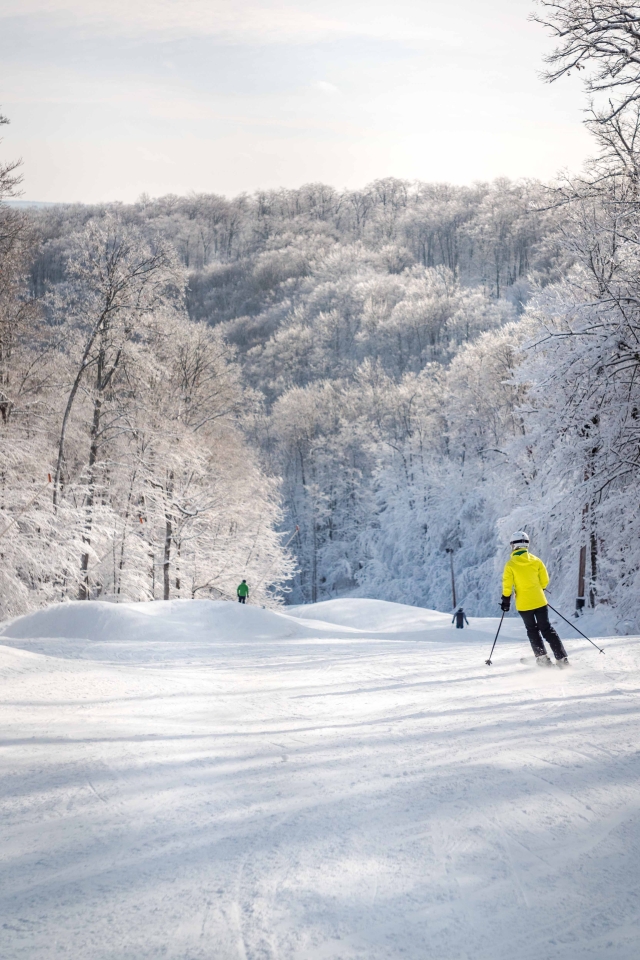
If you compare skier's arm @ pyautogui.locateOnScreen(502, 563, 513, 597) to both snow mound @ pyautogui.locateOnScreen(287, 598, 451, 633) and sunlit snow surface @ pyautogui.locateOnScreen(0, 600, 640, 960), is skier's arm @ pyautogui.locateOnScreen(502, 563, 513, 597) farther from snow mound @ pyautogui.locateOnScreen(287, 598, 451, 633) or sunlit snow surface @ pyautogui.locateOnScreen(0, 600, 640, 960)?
snow mound @ pyautogui.locateOnScreen(287, 598, 451, 633)

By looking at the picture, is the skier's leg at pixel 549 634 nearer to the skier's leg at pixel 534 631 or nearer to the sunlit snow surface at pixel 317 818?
the skier's leg at pixel 534 631

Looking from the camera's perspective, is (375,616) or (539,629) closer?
(539,629)

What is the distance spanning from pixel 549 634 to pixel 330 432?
51.7m

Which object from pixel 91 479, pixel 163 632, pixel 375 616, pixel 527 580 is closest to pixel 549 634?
pixel 527 580

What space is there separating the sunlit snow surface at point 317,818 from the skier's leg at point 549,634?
0.75m

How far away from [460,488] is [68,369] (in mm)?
26328

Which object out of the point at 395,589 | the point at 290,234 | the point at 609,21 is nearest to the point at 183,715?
the point at 609,21

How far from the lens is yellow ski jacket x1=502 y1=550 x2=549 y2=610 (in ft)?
27.0

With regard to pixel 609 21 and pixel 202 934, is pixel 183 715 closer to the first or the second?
pixel 202 934

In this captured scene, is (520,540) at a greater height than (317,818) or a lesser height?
greater

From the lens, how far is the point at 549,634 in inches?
317

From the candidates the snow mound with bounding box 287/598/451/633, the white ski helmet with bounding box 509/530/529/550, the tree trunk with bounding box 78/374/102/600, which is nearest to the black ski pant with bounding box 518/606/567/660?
the white ski helmet with bounding box 509/530/529/550

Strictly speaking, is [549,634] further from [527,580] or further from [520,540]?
[520,540]

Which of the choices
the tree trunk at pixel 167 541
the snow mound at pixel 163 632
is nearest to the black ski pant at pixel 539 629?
the snow mound at pixel 163 632
